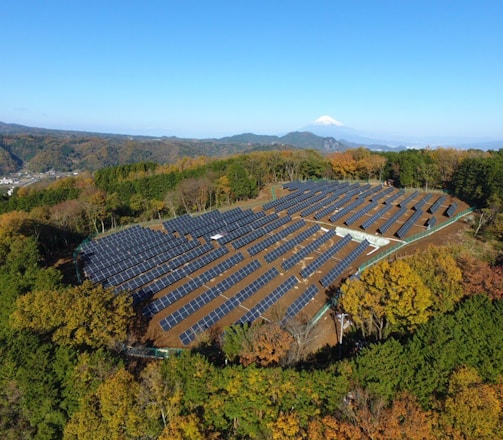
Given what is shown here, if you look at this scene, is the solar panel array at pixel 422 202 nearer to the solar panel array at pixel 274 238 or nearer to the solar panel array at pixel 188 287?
the solar panel array at pixel 274 238

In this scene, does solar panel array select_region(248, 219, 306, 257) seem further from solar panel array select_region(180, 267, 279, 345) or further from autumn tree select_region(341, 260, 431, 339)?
autumn tree select_region(341, 260, 431, 339)

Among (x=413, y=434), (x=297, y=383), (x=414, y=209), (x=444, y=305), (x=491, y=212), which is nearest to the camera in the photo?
(x=413, y=434)

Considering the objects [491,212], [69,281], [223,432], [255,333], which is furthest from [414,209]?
[69,281]

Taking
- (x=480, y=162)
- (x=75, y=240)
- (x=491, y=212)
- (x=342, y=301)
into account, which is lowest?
(x=75, y=240)

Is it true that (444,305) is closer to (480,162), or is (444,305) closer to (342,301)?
(342,301)

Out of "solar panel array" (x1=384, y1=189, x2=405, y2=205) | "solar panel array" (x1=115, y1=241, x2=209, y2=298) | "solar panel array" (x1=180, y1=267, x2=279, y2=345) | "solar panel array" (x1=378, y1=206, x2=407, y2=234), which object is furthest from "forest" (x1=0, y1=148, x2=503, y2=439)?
"solar panel array" (x1=384, y1=189, x2=405, y2=205)

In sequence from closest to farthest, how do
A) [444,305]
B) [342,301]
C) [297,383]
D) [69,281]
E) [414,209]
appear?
[297,383] < [444,305] < [342,301] < [69,281] < [414,209]
